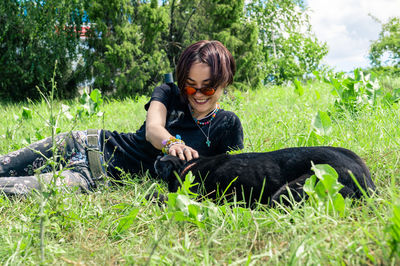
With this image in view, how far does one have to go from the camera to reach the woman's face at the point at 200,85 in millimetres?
2322

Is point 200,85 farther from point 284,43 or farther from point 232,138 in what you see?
point 284,43

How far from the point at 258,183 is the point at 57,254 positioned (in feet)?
3.14

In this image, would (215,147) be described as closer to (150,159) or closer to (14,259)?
(150,159)

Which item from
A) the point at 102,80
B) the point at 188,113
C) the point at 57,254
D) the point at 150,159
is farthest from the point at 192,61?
the point at 102,80

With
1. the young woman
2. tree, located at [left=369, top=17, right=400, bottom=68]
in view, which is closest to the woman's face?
the young woman

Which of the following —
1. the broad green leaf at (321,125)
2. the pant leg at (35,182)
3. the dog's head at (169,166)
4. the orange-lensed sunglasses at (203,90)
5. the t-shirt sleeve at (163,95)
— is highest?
the orange-lensed sunglasses at (203,90)

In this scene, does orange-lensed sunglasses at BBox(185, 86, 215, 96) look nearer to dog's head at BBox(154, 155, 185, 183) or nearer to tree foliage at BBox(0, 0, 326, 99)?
dog's head at BBox(154, 155, 185, 183)

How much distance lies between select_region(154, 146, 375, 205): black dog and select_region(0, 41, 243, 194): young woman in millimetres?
389

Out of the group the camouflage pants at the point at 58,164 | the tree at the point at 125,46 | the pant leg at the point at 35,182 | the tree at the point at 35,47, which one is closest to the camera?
the pant leg at the point at 35,182

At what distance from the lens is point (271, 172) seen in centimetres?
169

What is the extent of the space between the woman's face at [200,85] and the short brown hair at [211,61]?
1.1 inches

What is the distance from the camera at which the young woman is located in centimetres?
233

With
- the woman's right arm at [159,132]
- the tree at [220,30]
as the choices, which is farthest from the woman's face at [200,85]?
the tree at [220,30]

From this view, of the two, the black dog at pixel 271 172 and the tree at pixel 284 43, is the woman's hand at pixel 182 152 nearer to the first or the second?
the black dog at pixel 271 172
